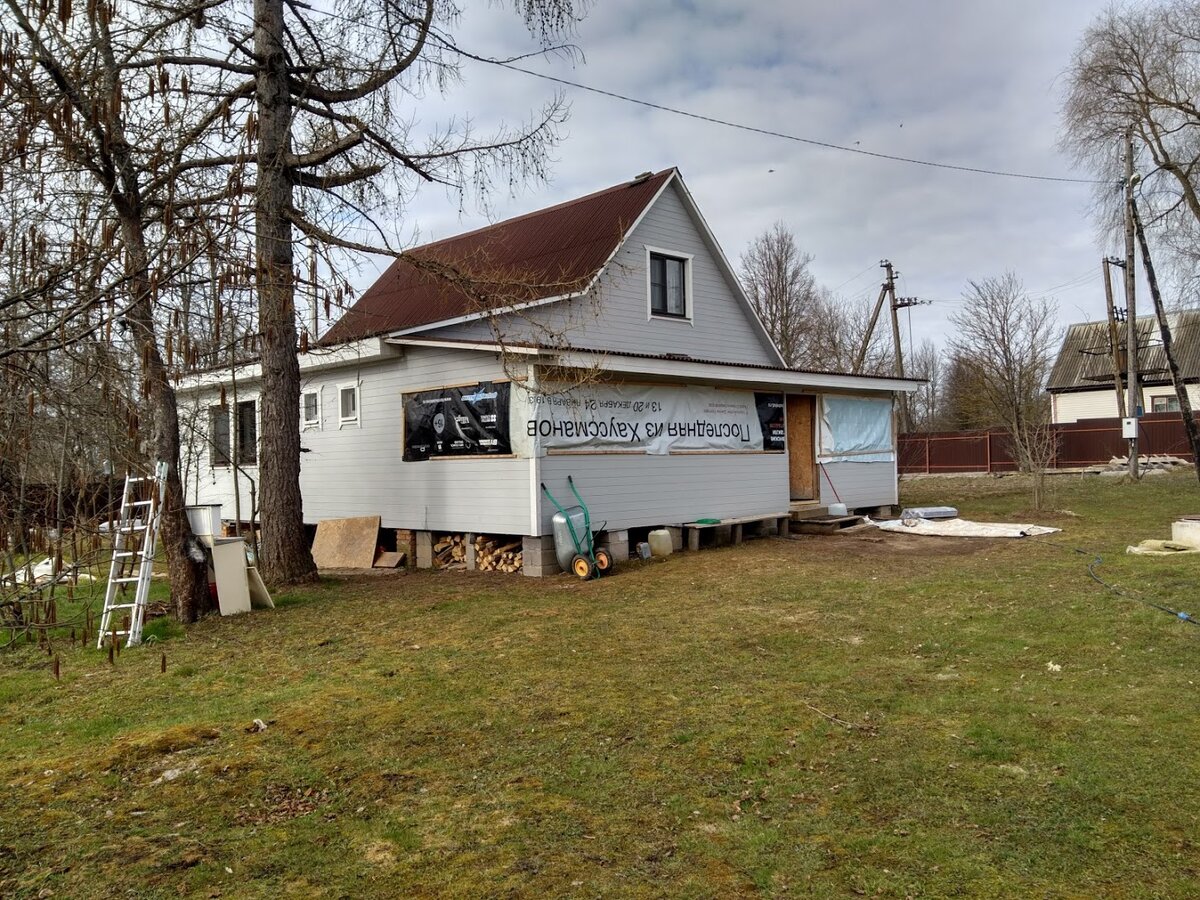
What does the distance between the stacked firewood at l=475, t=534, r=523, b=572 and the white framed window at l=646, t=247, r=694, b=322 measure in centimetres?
540

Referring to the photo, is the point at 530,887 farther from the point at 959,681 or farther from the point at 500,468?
the point at 500,468

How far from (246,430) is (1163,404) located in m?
39.2

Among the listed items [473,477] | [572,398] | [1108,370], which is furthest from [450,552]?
[1108,370]

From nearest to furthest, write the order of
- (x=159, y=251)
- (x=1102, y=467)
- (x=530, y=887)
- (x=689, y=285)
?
(x=159, y=251) → (x=530, y=887) → (x=689, y=285) → (x=1102, y=467)

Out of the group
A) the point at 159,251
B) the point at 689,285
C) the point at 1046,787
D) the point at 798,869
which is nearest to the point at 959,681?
the point at 1046,787

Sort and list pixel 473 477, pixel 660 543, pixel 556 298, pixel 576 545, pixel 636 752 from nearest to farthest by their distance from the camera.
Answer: pixel 636 752 < pixel 576 545 < pixel 556 298 < pixel 473 477 < pixel 660 543

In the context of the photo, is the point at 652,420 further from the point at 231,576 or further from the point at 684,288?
the point at 231,576

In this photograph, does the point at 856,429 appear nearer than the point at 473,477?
No

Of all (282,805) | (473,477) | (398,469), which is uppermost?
(398,469)

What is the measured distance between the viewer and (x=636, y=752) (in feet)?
15.3

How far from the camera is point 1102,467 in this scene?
3019cm

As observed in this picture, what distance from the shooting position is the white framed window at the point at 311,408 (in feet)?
49.9

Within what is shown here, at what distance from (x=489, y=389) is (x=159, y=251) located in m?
8.82

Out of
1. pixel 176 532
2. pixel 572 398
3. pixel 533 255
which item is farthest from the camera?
pixel 533 255
